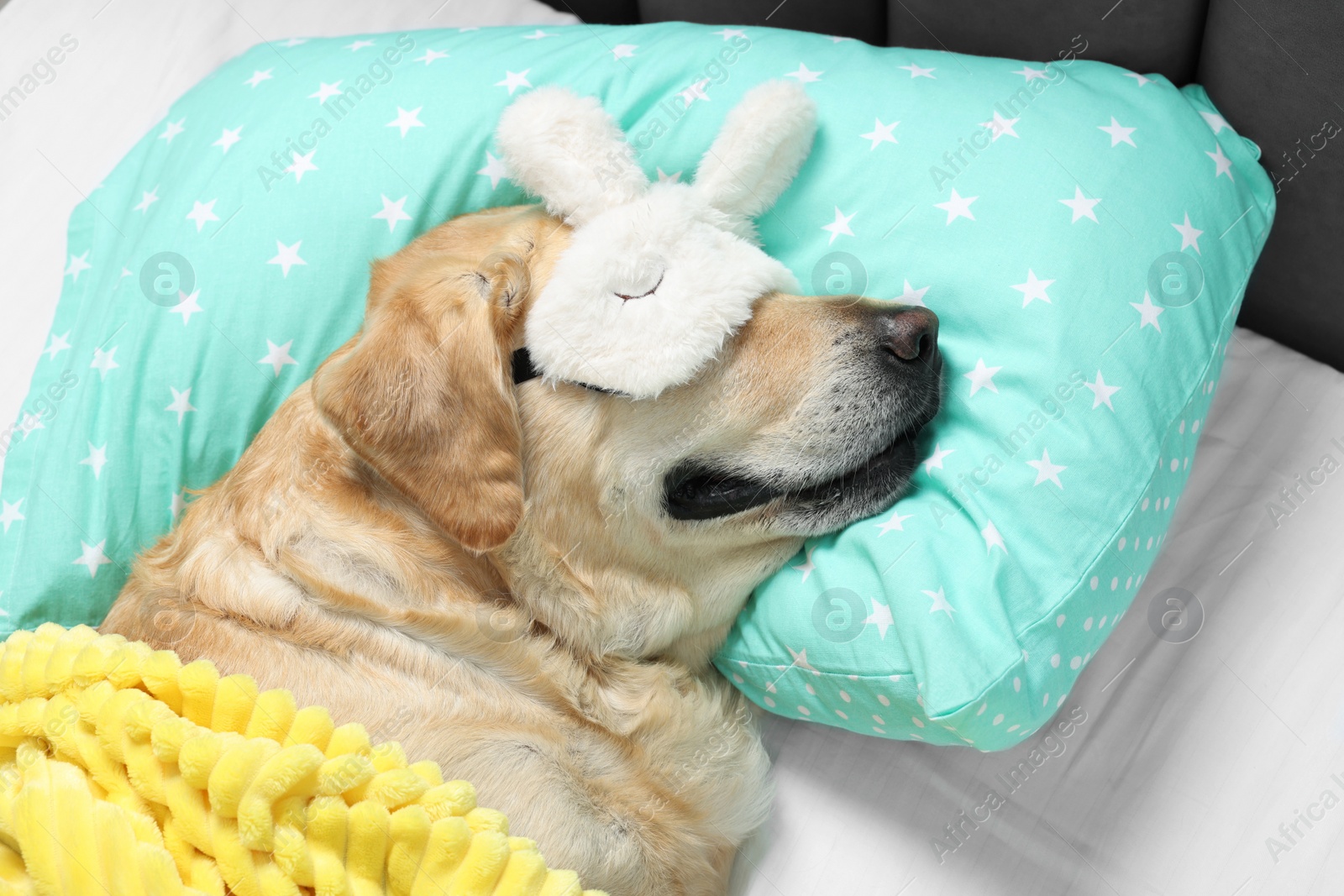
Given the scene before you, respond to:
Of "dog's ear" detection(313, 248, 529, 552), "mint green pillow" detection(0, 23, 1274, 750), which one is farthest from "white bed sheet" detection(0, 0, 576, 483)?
"dog's ear" detection(313, 248, 529, 552)

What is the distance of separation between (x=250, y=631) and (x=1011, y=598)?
1372mm

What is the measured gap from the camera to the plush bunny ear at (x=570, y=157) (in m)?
1.80

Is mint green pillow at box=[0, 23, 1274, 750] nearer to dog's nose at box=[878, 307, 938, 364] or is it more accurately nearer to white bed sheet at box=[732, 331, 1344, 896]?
dog's nose at box=[878, 307, 938, 364]

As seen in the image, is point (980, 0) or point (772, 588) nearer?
point (772, 588)

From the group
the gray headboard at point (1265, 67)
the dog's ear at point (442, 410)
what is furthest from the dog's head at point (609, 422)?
the gray headboard at point (1265, 67)

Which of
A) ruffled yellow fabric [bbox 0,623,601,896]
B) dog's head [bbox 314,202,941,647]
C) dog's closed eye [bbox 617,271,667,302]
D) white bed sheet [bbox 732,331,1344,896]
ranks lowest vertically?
white bed sheet [bbox 732,331,1344,896]

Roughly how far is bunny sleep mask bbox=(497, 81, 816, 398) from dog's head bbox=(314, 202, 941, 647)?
0.08 meters

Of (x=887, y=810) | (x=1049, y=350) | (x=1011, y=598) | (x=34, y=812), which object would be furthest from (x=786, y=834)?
(x=34, y=812)

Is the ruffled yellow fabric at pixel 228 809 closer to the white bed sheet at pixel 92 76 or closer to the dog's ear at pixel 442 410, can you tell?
the dog's ear at pixel 442 410

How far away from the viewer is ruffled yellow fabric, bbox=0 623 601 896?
1454 mm

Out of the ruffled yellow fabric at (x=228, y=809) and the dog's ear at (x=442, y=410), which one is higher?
the dog's ear at (x=442, y=410)

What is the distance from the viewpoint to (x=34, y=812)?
150cm

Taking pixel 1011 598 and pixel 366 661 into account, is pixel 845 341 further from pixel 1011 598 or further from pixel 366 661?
pixel 366 661

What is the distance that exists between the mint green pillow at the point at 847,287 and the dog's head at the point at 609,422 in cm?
15
